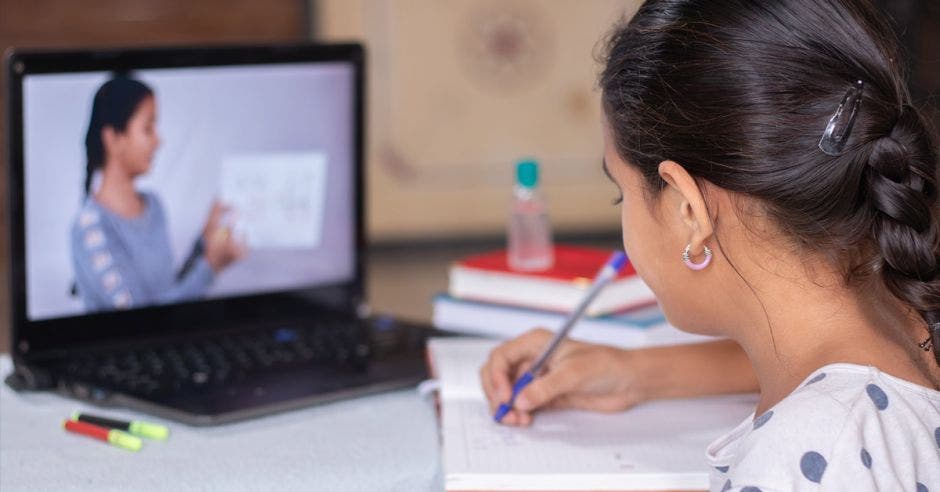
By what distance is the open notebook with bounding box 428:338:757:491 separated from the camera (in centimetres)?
93

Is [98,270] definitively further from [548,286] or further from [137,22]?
[137,22]

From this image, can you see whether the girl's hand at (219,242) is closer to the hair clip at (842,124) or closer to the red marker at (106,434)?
the red marker at (106,434)

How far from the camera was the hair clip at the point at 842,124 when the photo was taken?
2.57 feet

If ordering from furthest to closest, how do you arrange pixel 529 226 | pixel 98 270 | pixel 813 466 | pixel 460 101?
pixel 460 101 → pixel 529 226 → pixel 98 270 → pixel 813 466

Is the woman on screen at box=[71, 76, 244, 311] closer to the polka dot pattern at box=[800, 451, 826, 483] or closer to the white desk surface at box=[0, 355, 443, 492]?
the white desk surface at box=[0, 355, 443, 492]

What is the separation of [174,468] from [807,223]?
1.72 ft

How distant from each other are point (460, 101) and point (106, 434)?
280 cm

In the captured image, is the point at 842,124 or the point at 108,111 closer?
the point at 842,124

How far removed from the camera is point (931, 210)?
2.70ft

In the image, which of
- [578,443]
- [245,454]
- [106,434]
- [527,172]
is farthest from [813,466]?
[527,172]

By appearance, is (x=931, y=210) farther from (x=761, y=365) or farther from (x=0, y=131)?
(x=0, y=131)

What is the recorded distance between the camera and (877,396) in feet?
2.57

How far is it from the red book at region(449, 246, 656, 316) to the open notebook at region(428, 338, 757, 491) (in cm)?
17

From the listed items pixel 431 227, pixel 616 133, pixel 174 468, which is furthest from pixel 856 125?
pixel 431 227
